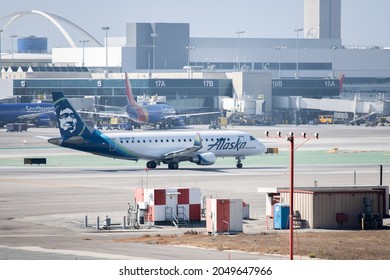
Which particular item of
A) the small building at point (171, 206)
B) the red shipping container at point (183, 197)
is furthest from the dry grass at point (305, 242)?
the red shipping container at point (183, 197)

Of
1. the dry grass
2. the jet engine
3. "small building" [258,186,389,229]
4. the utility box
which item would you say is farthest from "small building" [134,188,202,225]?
the jet engine

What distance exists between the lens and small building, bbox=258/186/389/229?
76000 mm

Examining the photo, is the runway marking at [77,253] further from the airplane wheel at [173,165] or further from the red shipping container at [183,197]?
the airplane wheel at [173,165]

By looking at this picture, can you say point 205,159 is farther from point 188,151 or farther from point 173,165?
point 173,165

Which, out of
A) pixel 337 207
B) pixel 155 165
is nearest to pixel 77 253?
pixel 337 207

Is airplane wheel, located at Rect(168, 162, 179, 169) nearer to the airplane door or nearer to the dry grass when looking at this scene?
the airplane door

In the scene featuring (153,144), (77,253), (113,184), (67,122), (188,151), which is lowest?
(113,184)

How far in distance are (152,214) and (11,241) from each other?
13.5 m

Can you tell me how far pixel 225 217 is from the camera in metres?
72.7

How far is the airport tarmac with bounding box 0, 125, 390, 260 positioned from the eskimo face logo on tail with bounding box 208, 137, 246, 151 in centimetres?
238

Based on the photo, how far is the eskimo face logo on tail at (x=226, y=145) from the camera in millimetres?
122250

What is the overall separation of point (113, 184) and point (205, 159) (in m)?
16.4

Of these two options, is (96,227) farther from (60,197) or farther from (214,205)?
(60,197)

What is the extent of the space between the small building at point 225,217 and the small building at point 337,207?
5335mm
